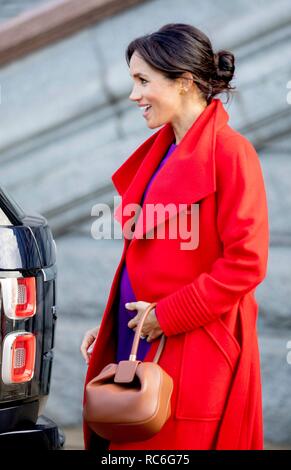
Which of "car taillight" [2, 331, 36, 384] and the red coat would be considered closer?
the red coat

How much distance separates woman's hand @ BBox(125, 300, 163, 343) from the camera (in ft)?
11.0

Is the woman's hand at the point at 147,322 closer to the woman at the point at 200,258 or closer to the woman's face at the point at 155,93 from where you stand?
the woman at the point at 200,258

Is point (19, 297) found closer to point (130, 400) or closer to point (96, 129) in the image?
point (130, 400)

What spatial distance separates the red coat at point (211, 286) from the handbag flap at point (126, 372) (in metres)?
0.18

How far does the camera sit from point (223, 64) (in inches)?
138

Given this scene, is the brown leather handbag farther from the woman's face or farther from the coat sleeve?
the woman's face

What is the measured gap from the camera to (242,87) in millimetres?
5820

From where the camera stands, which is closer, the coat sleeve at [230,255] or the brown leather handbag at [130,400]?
the brown leather handbag at [130,400]

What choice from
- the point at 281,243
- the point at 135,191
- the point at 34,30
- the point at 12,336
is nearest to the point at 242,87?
the point at 281,243

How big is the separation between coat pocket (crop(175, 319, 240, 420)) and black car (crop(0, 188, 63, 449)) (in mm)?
519

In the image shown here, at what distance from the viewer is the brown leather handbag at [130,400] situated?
3.14 meters

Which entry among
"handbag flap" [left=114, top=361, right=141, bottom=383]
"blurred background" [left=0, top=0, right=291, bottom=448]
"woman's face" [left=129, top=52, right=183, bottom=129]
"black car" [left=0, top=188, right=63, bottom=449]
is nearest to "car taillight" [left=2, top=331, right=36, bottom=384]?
"black car" [left=0, top=188, right=63, bottom=449]

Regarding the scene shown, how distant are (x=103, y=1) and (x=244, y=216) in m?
3.24

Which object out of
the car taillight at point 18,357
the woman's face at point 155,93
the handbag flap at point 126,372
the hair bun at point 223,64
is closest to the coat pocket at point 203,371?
the handbag flap at point 126,372
